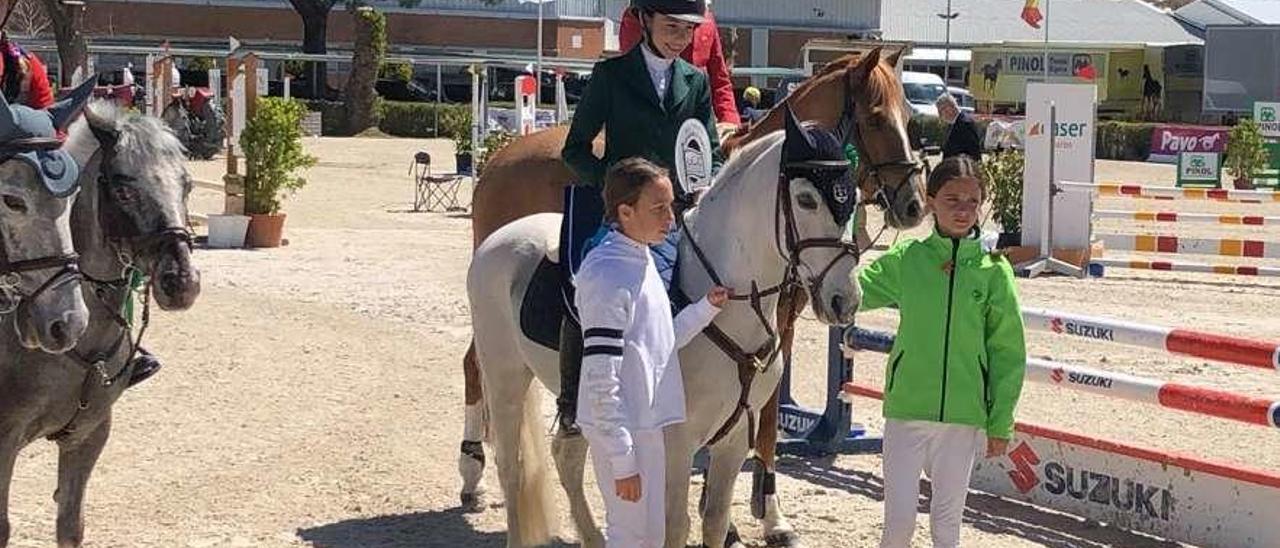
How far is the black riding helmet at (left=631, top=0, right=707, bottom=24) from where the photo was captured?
570cm

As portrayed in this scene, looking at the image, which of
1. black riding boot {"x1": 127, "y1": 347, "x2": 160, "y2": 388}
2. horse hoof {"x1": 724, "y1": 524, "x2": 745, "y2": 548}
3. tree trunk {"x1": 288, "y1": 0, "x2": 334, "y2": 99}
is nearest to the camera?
black riding boot {"x1": 127, "y1": 347, "x2": 160, "y2": 388}

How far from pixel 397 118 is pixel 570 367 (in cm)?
4485

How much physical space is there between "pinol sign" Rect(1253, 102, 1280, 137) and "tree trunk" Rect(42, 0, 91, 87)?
1038 inches

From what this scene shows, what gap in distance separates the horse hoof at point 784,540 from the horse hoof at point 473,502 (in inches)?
54.3

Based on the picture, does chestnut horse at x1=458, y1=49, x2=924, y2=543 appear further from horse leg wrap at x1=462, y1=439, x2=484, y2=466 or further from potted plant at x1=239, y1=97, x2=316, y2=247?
potted plant at x1=239, y1=97, x2=316, y2=247

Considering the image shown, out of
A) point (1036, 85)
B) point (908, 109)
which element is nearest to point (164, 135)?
point (908, 109)

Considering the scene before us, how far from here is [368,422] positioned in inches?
362

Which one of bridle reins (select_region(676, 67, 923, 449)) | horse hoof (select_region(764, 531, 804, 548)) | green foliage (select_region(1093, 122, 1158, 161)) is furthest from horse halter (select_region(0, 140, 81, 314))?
green foliage (select_region(1093, 122, 1158, 161))

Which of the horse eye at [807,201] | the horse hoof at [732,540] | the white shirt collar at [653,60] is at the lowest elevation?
the horse hoof at [732,540]

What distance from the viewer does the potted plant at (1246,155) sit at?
2739 cm

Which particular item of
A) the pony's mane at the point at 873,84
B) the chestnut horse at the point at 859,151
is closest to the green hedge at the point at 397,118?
the chestnut horse at the point at 859,151

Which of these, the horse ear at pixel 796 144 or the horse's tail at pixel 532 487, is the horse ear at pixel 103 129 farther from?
the horse ear at pixel 796 144

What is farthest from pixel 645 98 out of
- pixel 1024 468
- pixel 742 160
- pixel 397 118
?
pixel 397 118

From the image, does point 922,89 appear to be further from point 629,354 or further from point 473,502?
point 629,354
